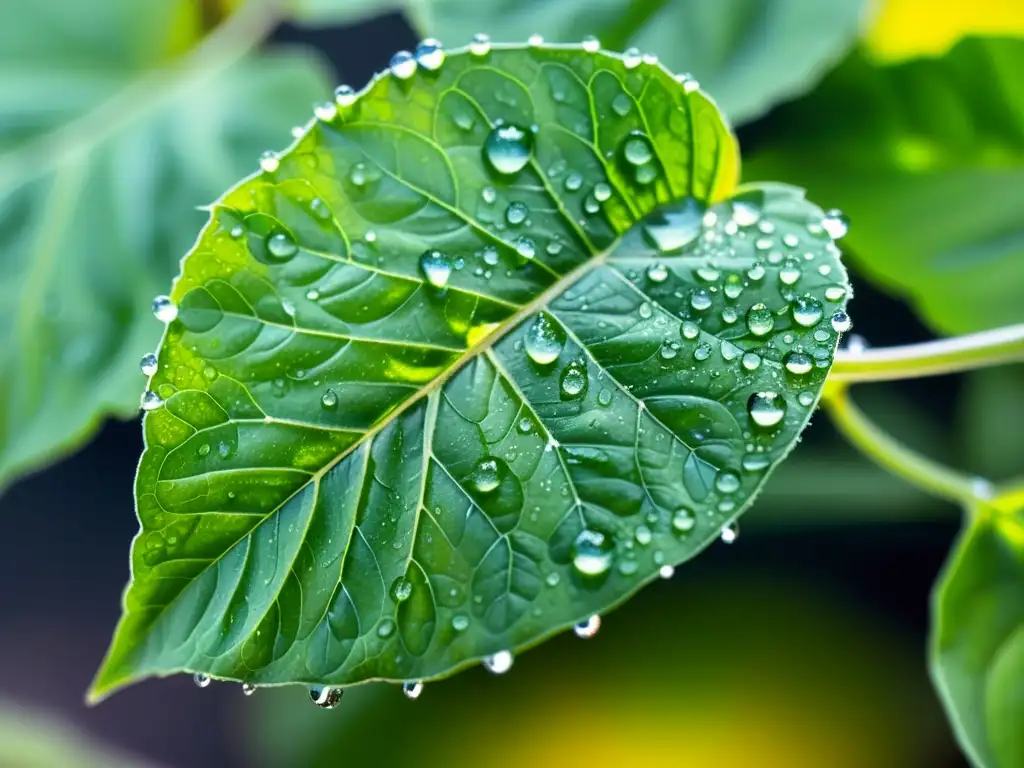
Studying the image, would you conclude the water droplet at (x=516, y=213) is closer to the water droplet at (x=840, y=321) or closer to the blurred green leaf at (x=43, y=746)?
the water droplet at (x=840, y=321)

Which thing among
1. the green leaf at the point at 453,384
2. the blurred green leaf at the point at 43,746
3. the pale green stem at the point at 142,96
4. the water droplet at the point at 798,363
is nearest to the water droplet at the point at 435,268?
the green leaf at the point at 453,384

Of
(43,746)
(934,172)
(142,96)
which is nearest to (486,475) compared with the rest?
(934,172)

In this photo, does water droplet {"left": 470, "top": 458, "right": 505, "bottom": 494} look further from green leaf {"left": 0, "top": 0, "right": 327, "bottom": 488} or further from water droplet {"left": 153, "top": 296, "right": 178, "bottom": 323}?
green leaf {"left": 0, "top": 0, "right": 327, "bottom": 488}

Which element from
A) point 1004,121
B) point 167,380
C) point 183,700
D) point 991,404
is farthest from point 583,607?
point 183,700

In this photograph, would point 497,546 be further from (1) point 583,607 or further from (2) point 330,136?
(2) point 330,136

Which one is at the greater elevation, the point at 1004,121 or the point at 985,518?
the point at 1004,121

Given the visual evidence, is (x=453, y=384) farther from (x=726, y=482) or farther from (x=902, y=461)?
(x=902, y=461)

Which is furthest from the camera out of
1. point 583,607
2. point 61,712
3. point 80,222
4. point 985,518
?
point 61,712

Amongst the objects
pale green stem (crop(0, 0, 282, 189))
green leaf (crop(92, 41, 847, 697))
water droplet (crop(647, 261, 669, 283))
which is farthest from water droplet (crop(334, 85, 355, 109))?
pale green stem (crop(0, 0, 282, 189))
